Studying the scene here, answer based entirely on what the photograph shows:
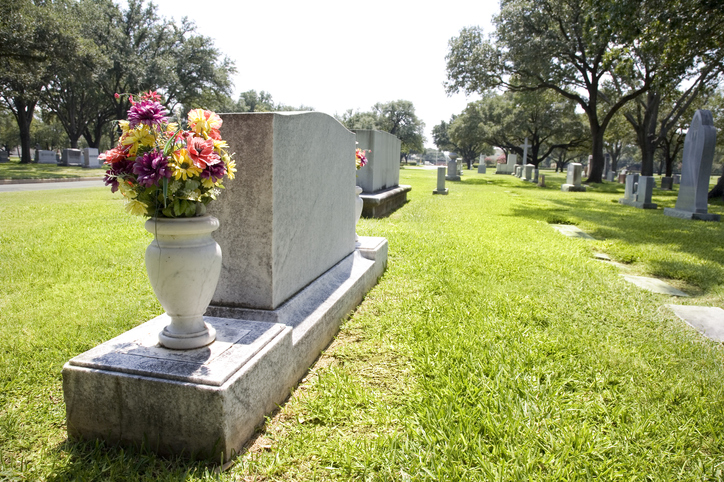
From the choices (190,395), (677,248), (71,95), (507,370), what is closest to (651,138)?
(677,248)

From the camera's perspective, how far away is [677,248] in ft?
21.4

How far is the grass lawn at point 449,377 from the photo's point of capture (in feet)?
6.06

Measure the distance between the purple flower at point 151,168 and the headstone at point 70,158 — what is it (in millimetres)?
31738

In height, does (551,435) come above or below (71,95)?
below

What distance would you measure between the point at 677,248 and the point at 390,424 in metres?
6.36

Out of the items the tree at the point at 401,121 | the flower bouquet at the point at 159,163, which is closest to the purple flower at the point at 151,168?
the flower bouquet at the point at 159,163

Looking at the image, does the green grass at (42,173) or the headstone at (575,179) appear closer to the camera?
the green grass at (42,173)

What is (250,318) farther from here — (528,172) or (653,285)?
(528,172)

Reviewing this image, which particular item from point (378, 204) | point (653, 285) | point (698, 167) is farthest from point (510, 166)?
point (653, 285)

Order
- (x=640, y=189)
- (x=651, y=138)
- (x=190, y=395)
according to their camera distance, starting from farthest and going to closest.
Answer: (x=651, y=138), (x=640, y=189), (x=190, y=395)

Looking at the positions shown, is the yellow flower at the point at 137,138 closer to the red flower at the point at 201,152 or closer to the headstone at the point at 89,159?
the red flower at the point at 201,152

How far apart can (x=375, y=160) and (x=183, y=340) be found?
7.89 metres

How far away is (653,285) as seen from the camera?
15.3 ft

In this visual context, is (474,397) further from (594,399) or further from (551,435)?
(594,399)
